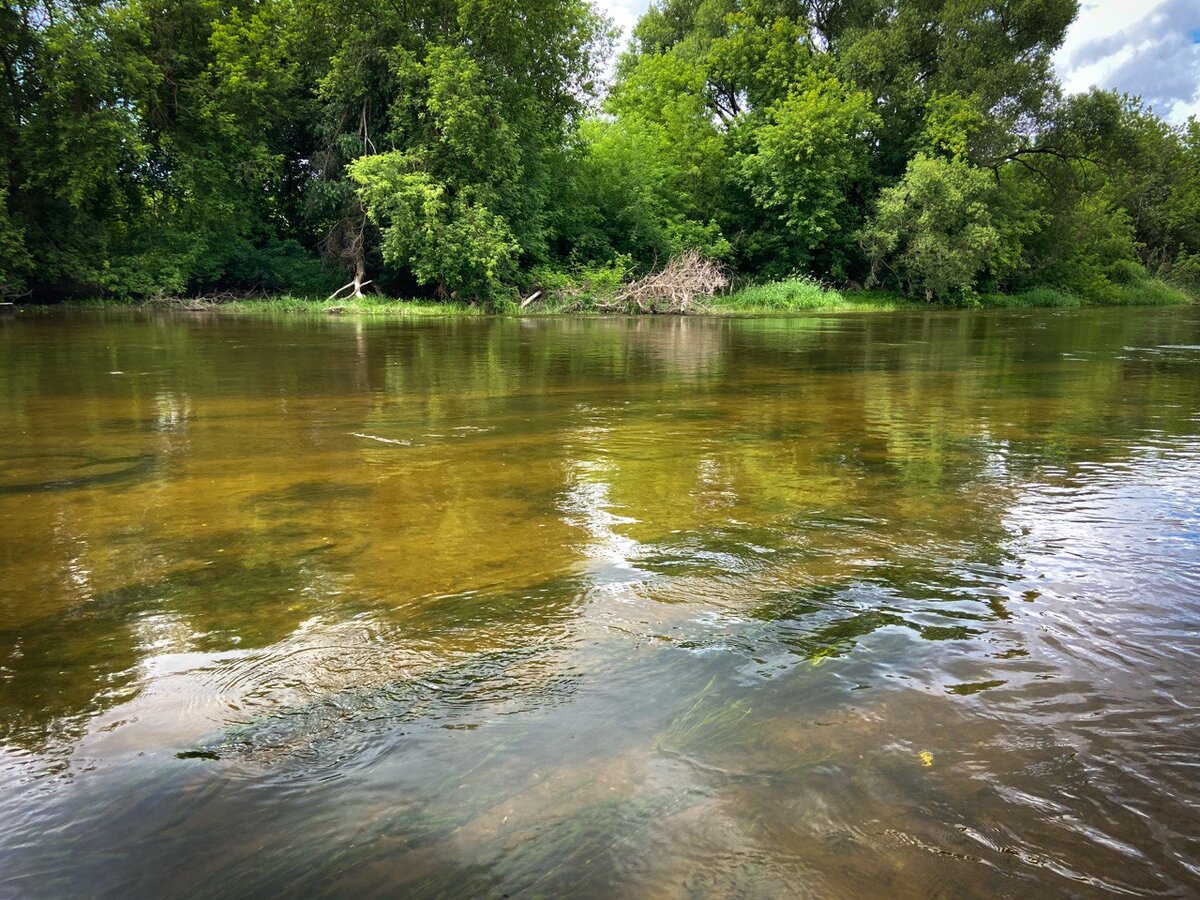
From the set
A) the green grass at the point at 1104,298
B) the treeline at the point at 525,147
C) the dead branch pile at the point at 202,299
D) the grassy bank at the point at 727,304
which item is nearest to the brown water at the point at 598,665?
the grassy bank at the point at 727,304

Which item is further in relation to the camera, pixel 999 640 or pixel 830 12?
pixel 830 12

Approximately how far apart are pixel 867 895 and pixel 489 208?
25.2m

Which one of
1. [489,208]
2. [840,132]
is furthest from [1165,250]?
[489,208]

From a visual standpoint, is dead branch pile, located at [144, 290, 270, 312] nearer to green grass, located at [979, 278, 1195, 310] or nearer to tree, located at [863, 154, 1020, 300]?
tree, located at [863, 154, 1020, 300]

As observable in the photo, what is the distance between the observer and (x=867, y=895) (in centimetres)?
139

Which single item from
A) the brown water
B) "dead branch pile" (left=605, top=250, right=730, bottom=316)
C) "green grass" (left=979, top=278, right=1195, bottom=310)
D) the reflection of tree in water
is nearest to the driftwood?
"dead branch pile" (left=605, top=250, right=730, bottom=316)

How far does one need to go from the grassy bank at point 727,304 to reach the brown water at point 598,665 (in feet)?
65.9

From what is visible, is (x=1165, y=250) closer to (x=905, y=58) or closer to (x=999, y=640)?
(x=905, y=58)

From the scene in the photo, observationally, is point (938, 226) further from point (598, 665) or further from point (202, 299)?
point (598, 665)

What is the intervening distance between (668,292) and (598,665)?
24542mm

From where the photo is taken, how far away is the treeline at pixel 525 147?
934 inches

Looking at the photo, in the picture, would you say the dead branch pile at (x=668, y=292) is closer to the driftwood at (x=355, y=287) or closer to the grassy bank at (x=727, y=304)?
the grassy bank at (x=727, y=304)

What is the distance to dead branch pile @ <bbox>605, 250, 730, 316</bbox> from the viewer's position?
2580 centimetres

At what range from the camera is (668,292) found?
85.3 feet
